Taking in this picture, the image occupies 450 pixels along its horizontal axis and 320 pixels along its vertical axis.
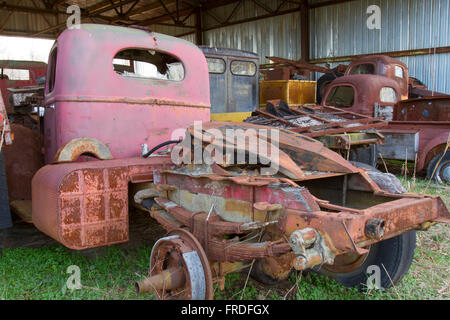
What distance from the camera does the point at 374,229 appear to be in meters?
1.95

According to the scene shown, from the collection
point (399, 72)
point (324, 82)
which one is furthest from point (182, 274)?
point (324, 82)

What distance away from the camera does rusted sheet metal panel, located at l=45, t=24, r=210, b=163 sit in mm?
3326

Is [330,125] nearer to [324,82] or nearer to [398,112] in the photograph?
[398,112]

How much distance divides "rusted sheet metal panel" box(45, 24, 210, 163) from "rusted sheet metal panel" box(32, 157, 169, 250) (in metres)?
0.55

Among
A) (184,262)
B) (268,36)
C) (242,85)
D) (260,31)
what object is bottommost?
(184,262)

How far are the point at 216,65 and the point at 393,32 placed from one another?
271 inches

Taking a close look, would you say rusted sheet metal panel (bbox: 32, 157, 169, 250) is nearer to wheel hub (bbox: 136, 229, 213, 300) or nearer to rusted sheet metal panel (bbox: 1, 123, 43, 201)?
wheel hub (bbox: 136, 229, 213, 300)

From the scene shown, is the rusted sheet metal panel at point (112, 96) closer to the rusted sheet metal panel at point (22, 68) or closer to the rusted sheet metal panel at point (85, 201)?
the rusted sheet metal panel at point (85, 201)

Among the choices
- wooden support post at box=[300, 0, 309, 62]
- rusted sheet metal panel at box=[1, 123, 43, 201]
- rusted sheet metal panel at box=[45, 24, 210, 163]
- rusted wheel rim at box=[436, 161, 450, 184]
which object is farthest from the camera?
wooden support post at box=[300, 0, 309, 62]

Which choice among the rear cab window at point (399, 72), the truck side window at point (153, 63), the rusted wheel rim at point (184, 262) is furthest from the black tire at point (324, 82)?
the rusted wheel rim at point (184, 262)

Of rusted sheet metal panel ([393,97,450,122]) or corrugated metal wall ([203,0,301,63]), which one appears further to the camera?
corrugated metal wall ([203,0,301,63])

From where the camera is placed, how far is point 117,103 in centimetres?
349

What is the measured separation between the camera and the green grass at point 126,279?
274cm

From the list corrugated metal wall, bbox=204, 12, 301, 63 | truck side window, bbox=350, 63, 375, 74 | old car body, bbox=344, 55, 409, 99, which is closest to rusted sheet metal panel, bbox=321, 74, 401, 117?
old car body, bbox=344, 55, 409, 99
